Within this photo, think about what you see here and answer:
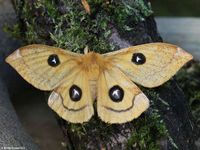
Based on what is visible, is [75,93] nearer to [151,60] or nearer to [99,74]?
[99,74]

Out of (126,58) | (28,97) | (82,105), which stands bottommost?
(28,97)

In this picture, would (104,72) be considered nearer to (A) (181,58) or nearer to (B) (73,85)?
(B) (73,85)

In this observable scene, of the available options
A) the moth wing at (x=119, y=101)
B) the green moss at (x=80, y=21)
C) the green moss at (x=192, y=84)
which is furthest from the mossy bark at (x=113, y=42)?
the green moss at (x=192, y=84)

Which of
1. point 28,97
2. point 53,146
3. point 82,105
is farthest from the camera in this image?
point 28,97

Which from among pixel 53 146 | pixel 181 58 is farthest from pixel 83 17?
pixel 53 146

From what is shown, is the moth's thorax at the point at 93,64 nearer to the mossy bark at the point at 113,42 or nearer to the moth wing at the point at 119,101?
the moth wing at the point at 119,101

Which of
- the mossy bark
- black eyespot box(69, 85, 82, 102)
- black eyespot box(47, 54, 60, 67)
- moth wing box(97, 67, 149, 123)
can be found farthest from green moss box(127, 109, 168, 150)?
black eyespot box(47, 54, 60, 67)
